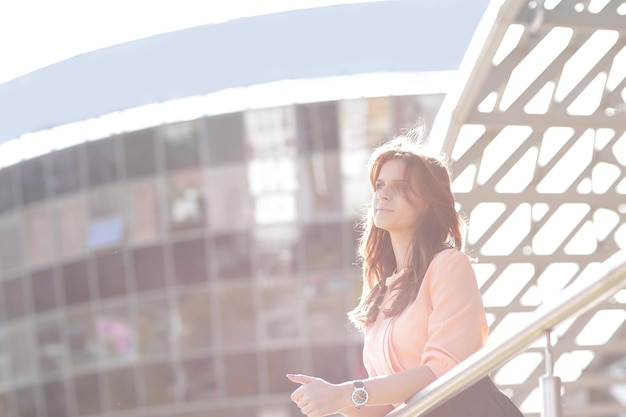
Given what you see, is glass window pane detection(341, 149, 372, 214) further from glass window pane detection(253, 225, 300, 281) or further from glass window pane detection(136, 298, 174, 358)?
glass window pane detection(136, 298, 174, 358)

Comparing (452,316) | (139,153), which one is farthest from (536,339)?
(139,153)

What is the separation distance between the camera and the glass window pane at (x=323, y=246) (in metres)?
25.6

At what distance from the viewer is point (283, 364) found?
25.7 metres

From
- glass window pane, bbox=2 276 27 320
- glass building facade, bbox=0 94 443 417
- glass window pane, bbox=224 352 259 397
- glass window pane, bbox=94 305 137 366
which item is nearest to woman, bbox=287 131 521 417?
glass building facade, bbox=0 94 443 417

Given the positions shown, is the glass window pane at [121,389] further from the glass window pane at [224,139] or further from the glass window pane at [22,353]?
the glass window pane at [224,139]

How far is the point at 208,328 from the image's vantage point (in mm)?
26141

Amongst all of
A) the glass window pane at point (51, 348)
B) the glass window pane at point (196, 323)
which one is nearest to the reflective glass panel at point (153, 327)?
the glass window pane at point (196, 323)

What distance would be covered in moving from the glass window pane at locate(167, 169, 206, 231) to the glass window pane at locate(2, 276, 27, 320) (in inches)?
155

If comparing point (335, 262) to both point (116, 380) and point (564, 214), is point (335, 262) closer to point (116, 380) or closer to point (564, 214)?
point (116, 380)

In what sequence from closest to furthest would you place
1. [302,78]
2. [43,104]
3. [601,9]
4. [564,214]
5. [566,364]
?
[601,9] → [564,214] → [566,364] → [302,78] → [43,104]

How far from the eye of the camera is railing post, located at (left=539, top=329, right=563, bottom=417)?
321 centimetres

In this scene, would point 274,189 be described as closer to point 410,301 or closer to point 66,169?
point 66,169

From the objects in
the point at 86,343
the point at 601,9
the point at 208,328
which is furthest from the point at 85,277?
the point at 601,9

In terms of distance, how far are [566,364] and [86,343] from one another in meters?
13.9
